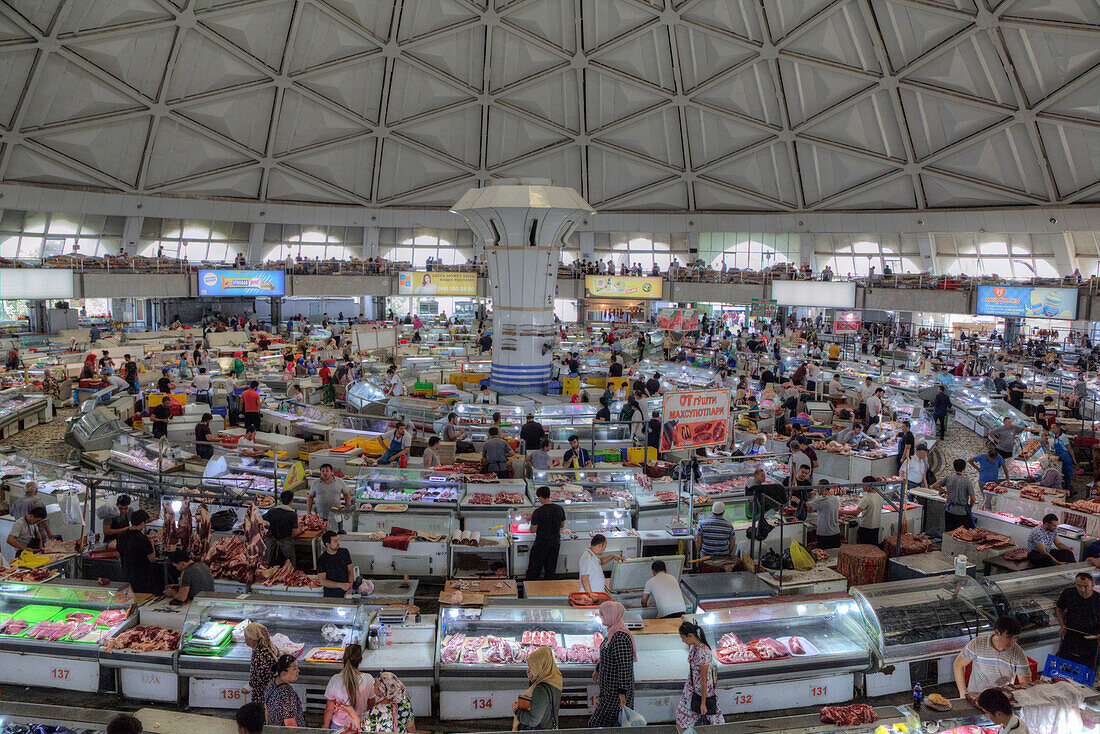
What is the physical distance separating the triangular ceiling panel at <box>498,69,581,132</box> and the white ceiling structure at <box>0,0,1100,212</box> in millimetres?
113

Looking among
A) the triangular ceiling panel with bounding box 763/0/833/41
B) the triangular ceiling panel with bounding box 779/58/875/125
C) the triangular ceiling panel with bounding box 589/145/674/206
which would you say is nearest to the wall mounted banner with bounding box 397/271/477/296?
the triangular ceiling panel with bounding box 589/145/674/206

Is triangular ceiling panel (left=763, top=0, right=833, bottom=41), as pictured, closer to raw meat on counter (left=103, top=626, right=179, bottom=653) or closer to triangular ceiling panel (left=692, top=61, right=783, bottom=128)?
triangular ceiling panel (left=692, top=61, right=783, bottom=128)

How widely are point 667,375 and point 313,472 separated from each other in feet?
43.4

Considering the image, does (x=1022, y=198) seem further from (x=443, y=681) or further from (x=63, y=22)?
(x=63, y=22)

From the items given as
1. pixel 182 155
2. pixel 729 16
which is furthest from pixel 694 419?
pixel 182 155

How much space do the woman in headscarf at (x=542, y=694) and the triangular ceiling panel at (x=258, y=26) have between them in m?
33.2

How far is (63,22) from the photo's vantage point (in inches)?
1142

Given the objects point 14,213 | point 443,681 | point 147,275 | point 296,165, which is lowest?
point 443,681

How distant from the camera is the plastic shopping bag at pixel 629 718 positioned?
5.92m

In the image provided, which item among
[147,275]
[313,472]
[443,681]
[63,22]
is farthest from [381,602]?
[63,22]

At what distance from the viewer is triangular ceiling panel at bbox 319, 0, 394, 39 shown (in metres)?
32.9

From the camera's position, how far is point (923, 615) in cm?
741

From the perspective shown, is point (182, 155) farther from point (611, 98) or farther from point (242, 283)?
point (611, 98)

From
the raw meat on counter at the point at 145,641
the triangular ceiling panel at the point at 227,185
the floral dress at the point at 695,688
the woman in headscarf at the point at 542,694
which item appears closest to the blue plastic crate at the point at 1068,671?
the floral dress at the point at 695,688
